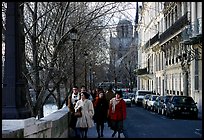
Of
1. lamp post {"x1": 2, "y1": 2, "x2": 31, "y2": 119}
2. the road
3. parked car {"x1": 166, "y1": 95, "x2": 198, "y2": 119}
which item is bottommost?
the road

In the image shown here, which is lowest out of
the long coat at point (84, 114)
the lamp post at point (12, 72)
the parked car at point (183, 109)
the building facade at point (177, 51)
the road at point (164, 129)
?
the road at point (164, 129)

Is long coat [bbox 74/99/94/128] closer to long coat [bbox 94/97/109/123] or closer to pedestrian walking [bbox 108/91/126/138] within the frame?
pedestrian walking [bbox 108/91/126/138]

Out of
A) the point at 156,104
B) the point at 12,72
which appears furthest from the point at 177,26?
the point at 12,72

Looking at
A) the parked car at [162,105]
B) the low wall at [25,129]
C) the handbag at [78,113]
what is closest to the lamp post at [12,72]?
the low wall at [25,129]

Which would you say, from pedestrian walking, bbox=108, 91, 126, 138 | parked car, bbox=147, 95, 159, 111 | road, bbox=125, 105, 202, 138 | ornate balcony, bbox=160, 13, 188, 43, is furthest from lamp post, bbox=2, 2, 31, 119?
ornate balcony, bbox=160, 13, 188, 43

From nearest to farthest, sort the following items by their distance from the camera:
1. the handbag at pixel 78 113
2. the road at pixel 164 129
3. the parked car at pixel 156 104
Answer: the handbag at pixel 78 113
the road at pixel 164 129
the parked car at pixel 156 104

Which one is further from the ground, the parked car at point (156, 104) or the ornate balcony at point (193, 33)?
the ornate balcony at point (193, 33)

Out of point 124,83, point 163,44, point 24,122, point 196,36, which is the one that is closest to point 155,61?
point 163,44

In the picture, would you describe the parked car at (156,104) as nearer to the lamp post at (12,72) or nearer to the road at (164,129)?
the road at (164,129)

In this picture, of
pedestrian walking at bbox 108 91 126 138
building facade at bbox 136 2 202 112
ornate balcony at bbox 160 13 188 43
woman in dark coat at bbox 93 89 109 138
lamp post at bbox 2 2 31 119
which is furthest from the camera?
ornate balcony at bbox 160 13 188 43

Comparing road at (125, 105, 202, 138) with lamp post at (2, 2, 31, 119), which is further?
road at (125, 105, 202, 138)

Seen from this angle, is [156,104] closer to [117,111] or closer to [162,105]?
[162,105]

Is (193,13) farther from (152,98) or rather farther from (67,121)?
(67,121)

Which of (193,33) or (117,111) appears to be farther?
(193,33)
